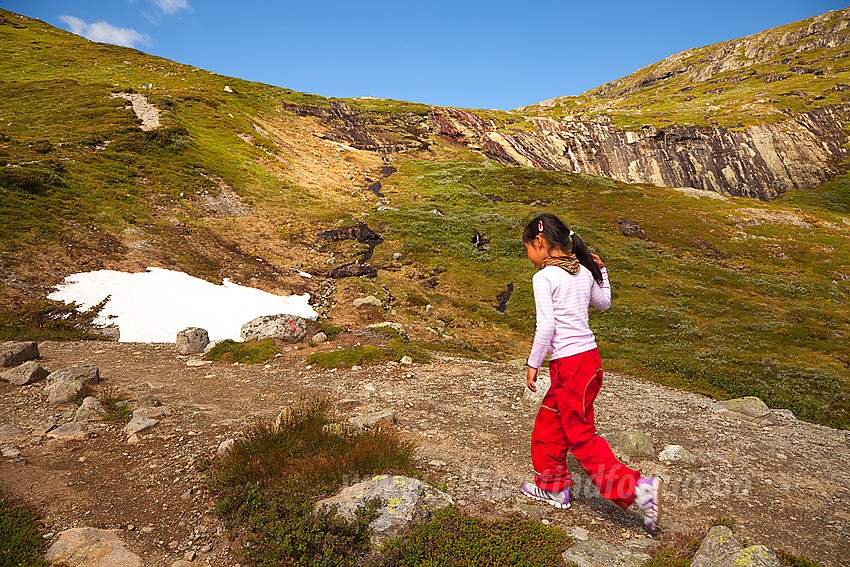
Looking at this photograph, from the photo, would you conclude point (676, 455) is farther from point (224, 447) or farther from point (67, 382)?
point (67, 382)

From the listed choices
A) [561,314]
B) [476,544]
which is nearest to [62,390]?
[476,544]

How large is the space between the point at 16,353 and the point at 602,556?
14.5 meters

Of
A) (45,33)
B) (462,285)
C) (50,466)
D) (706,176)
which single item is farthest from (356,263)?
(45,33)

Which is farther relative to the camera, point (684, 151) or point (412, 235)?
point (684, 151)

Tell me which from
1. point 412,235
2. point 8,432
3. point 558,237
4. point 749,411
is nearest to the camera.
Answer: point 558,237

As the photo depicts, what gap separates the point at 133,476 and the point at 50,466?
1.42 m

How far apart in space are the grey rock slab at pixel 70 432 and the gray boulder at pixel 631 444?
10.4m

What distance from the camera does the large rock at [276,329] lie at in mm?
16125

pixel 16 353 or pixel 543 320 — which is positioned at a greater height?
pixel 543 320

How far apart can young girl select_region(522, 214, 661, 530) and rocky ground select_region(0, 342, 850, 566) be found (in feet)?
2.57

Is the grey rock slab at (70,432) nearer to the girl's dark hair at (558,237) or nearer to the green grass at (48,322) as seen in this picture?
the green grass at (48,322)

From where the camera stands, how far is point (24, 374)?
1031 cm

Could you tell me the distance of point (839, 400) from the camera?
47.6ft

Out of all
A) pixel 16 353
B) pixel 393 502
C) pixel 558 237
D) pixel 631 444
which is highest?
pixel 558 237
